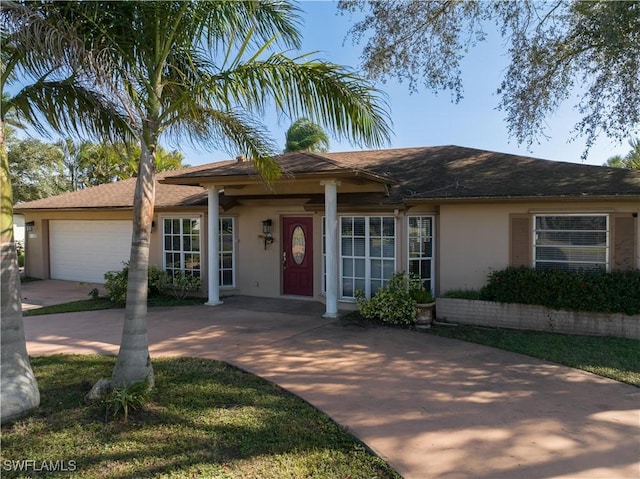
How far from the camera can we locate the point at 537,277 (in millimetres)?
8930

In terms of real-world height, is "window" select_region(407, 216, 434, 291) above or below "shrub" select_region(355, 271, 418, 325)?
above

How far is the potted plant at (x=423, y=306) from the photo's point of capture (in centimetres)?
937

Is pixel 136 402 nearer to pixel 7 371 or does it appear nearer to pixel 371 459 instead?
pixel 7 371

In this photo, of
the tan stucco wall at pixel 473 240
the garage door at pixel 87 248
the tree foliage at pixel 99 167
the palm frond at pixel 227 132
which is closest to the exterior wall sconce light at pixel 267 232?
the tan stucco wall at pixel 473 240

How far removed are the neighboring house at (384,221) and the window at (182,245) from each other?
3 cm

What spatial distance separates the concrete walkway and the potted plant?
0.65 meters

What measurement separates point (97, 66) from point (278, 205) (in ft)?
26.3

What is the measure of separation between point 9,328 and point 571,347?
8.46 meters

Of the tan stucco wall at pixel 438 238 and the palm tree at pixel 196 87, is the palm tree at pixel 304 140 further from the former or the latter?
the palm tree at pixel 196 87

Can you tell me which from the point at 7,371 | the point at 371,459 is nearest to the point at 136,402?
the point at 7,371

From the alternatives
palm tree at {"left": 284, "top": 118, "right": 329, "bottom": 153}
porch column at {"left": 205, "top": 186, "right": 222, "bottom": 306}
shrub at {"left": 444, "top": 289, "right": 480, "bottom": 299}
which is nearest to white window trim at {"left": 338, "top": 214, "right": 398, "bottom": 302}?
shrub at {"left": 444, "top": 289, "right": 480, "bottom": 299}

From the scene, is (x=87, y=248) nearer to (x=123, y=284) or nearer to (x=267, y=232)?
(x=123, y=284)

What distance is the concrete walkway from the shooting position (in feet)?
13.4

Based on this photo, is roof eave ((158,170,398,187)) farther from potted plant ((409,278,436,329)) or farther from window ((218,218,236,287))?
potted plant ((409,278,436,329))
